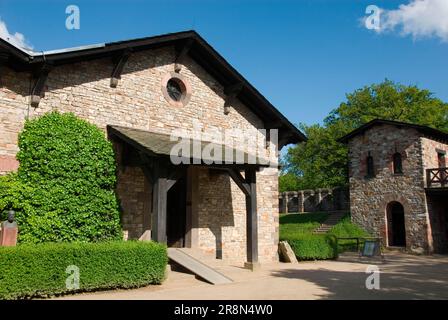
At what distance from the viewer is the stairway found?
23453 mm

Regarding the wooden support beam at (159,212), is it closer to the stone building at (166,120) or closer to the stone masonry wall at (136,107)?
the stone building at (166,120)

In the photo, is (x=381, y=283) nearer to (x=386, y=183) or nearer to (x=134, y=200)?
(x=134, y=200)

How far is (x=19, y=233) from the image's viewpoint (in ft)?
27.5

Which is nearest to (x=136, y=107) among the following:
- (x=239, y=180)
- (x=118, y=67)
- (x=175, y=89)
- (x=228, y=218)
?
(x=118, y=67)

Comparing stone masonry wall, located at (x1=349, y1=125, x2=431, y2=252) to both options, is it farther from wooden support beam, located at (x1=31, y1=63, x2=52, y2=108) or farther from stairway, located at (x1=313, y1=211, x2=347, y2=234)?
wooden support beam, located at (x1=31, y1=63, x2=52, y2=108)

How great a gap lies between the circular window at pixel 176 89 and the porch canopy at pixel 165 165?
1.41m

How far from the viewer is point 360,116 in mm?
33062

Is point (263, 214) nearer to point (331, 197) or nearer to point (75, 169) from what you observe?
point (75, 169)

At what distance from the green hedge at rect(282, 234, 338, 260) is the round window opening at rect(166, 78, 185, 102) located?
655cm

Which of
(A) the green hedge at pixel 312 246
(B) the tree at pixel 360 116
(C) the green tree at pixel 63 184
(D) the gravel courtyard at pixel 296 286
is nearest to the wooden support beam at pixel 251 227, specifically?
(D) the gravel courtyard at pixel 296 286

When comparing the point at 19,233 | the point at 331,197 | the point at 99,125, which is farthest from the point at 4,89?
the point at 331,197

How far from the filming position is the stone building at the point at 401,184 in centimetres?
1939

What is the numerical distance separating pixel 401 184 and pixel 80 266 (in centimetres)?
1753

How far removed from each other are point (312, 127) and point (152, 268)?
3234 centimetres
